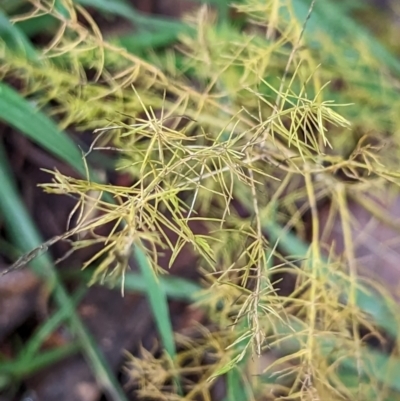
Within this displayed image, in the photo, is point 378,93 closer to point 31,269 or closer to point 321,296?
point 321,296

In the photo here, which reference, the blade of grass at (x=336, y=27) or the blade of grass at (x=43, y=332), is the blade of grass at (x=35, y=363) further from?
the blade of grass at (x=336, y=27)

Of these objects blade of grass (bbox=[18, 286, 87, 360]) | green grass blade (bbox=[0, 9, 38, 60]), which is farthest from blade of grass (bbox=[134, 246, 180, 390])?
green grass blade (bbox=[0, 9, 38, 60])

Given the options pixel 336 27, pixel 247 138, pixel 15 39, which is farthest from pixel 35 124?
pixel 336 27

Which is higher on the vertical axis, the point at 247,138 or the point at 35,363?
the point at 247,138

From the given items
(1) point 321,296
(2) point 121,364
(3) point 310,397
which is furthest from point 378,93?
(2) point 121,364

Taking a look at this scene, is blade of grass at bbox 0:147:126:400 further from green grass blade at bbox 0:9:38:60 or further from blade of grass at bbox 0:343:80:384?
green grass blade at bbox 0:9:38:60

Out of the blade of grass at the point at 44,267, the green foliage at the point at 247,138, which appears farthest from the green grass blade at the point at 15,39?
the blade of grass at the point at 44,267

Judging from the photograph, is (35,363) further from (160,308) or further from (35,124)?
(35,124)
